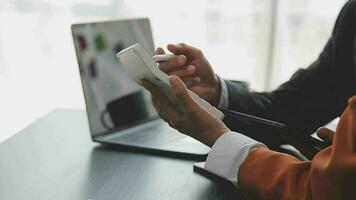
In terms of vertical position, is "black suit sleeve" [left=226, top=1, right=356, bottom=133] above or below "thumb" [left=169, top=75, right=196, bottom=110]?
below

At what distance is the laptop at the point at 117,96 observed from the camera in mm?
831

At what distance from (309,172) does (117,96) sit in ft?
1.69

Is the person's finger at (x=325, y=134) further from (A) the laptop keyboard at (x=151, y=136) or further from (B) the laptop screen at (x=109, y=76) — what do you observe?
(B) the laptop screen at (x=109, y=76)

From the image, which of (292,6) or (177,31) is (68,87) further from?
(292,6)

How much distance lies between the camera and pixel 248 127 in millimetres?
835

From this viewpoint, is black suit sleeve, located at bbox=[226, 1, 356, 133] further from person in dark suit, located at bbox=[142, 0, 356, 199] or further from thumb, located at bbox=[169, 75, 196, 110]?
thumb, located at bbox=[169, 75, 196, 110]

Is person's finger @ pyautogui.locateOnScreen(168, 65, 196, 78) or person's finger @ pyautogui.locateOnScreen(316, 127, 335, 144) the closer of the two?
person's finger @ pyautogui.locateOnScreen(316, 127, 335, 144)

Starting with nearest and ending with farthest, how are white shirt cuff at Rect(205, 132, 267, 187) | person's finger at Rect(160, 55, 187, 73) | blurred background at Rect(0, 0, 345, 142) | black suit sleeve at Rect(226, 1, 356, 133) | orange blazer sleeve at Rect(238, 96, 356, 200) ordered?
orange blazer sleeve at Rect(238, 96, 356, 200)
white shirt cuff at Rect(205, 132, 267, 187)
person's finger at Rect(160, 55, 187, 73)
black suit sleeve at Rect(226, 1, 356, 133)
blurred background at Rect(0, 0, 345, 142)

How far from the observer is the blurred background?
180cm

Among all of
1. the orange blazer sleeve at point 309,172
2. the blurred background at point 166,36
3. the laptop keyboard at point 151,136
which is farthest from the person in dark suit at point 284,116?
the blurred background at point 166,36

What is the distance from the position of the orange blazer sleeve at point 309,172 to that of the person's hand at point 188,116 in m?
0.07

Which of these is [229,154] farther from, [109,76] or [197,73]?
[109,76]

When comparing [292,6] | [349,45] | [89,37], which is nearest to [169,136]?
[89,37]

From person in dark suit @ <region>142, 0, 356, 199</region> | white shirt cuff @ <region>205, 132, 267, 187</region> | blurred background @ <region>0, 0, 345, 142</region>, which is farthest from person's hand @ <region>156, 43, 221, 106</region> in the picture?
blurred background @ <region>0, 0, 345, 142</region>
